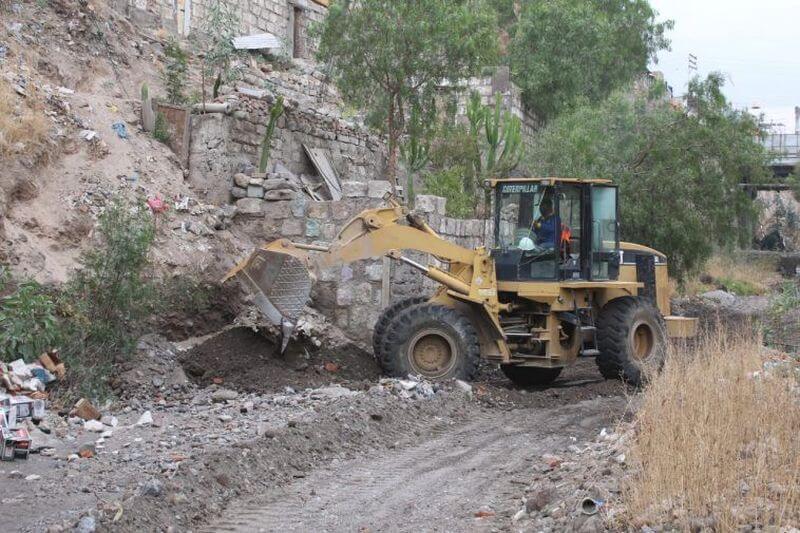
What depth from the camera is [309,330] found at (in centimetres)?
1379

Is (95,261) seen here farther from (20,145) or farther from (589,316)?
(589,316)

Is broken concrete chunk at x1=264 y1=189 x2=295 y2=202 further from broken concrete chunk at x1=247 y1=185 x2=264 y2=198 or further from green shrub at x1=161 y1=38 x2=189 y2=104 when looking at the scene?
green shrub at x1=161 y1=38 x2=189 y2=104

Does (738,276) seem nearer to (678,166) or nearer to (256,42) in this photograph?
(678,166)

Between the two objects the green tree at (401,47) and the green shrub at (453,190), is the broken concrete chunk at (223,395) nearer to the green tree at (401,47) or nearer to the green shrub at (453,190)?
the green tree at (401,47)

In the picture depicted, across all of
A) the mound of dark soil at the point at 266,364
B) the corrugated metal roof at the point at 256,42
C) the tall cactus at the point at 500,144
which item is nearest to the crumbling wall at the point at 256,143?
the mound of dark soil at the point at 266,364

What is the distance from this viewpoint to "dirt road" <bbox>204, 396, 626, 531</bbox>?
21.9 feet

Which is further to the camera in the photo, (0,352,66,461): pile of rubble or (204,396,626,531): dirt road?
(0,352,66,461): pile of rubble

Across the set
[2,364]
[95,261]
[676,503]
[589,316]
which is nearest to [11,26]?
[95,261]

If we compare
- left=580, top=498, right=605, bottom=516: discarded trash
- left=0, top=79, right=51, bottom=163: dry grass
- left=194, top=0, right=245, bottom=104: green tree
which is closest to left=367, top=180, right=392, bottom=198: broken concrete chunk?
left=194, top=0, right=245, bottom=104: green tree

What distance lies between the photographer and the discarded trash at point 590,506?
6071mm

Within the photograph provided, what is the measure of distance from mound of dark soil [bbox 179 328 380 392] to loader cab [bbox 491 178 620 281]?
243 centimetres

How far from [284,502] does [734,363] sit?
3942mm

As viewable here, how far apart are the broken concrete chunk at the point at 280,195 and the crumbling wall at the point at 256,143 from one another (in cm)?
71

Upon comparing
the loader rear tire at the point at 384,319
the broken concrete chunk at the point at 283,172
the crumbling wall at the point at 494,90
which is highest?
the crumbling wall at the point at 494,90
